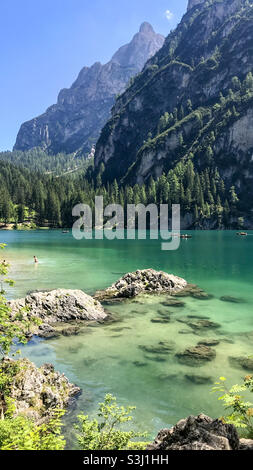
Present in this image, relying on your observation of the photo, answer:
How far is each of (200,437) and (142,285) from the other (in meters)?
30.5

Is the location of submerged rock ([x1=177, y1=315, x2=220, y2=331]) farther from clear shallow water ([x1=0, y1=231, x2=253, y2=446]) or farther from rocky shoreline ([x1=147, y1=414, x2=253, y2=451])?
rocky shoreline ([x1=147, y1=414, x2=253, y2=451])

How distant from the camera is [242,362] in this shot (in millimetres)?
18359

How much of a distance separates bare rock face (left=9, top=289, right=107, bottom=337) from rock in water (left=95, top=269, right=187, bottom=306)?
629 cm

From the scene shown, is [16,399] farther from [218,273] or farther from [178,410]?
[218,273]

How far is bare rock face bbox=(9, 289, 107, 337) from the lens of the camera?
2628 cm

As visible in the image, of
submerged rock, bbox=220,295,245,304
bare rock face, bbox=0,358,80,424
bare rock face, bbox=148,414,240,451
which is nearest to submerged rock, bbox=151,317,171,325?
submerged rock, bbox=220,295,245,304

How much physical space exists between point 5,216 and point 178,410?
189503mm

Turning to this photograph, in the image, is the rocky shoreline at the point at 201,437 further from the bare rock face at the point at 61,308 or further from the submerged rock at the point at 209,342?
the bare rock face at the point at 61,308

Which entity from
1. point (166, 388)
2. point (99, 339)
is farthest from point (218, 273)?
point (166, 388)

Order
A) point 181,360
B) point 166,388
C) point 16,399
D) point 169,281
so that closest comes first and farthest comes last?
point 16,399 < point 166,388 < point 181,360 < point 169,281
